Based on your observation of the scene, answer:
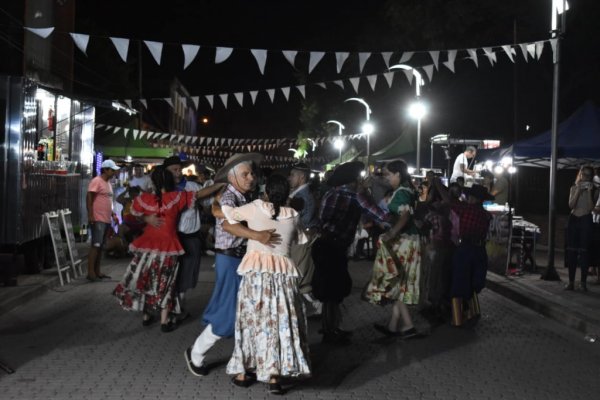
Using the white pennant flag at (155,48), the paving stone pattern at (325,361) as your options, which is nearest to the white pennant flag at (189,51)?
the white pennant flag at (155,48)

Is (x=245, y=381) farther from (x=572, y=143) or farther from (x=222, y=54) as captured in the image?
(x=572, y=143)

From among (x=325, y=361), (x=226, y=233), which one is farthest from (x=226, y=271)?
(x=325, y=361)

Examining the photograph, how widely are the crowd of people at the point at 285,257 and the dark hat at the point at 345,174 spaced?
0.04ft

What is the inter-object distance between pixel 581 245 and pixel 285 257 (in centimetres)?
758

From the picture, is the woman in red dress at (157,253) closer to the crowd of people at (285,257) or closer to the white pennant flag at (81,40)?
the crowd of people at (285,257)

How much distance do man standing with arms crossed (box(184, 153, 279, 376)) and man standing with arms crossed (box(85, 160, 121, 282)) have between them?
5.79 m

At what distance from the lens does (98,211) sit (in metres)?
11.9

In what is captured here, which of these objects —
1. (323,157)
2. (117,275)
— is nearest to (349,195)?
(117,275)

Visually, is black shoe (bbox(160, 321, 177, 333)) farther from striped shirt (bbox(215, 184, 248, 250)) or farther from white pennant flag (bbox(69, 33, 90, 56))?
white pennant flag (bbox(69, 33, 90, 56))

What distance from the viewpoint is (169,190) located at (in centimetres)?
805

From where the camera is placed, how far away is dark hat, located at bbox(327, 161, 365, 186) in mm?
7824

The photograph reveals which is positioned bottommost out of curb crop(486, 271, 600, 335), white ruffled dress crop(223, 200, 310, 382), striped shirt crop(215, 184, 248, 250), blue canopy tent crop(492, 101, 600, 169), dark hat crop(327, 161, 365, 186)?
curb crop(486, 271, 600, 335)

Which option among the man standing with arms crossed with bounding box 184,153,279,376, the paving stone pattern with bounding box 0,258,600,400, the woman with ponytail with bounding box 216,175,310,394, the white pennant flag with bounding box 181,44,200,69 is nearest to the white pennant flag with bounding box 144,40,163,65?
the white pennant flag with bounding box 181,44,200,69

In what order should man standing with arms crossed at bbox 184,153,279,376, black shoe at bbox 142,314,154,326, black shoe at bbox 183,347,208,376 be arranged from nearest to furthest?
man standing with arms crossed at bbox 184,153,279,376
black shoe at bbox 183,347,208,376
black shoe at bbox 142,314,154,326
